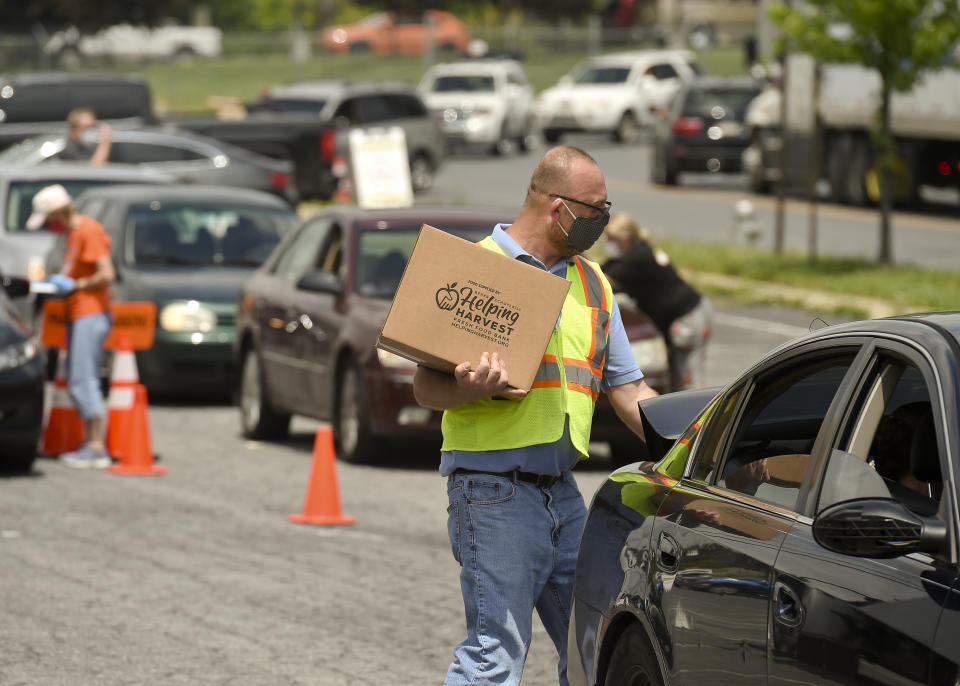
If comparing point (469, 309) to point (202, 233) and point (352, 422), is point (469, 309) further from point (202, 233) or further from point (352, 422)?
point (202, 233)

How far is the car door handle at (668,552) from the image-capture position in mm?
4992

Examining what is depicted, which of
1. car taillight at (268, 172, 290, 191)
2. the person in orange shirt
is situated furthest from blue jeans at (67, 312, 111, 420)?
car taillight at (268, 172, 290, 191)

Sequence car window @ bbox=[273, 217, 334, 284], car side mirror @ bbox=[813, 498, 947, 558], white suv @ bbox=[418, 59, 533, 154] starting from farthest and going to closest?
1. white suv @ bbox=[418, 59, 533, 154]
2. car window @ bbox=[273, 217, 334, 284]
3. car side mirror @ bbox=[813, 498, 947, 558]

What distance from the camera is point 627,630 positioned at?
17.4 feet

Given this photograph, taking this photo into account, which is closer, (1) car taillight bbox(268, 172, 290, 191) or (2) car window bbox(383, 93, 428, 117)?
(1) car taillight bbox(268, 172, 290, 191)

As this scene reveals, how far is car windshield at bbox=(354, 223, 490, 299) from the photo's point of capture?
12906mm

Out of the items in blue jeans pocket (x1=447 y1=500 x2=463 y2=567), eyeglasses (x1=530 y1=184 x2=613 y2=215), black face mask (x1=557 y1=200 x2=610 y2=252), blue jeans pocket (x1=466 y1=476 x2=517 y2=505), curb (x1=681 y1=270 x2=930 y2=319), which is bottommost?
curb (x1=681 y1=270 x2=930 y2=319)

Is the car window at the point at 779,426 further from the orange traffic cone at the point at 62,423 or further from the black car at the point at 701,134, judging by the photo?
the black car at the point at 701,134

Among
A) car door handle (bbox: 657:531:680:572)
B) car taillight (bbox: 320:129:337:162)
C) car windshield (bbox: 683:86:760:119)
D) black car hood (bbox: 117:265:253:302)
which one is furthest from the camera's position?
car windshield (bbox: 683:86:760:119)

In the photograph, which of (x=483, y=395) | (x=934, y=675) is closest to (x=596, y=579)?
(x=483, y=395)

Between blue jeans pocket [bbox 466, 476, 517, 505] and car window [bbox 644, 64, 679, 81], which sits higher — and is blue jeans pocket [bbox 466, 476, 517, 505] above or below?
above

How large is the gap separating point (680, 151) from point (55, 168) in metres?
18.6

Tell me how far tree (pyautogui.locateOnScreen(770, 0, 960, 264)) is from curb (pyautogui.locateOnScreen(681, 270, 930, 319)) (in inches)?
56.4

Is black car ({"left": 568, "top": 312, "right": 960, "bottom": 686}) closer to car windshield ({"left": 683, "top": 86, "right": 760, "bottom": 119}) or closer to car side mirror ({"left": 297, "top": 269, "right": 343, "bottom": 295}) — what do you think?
car side mirror ({"left": 297, "top": 269, "right": 343, "bottom": 295})
